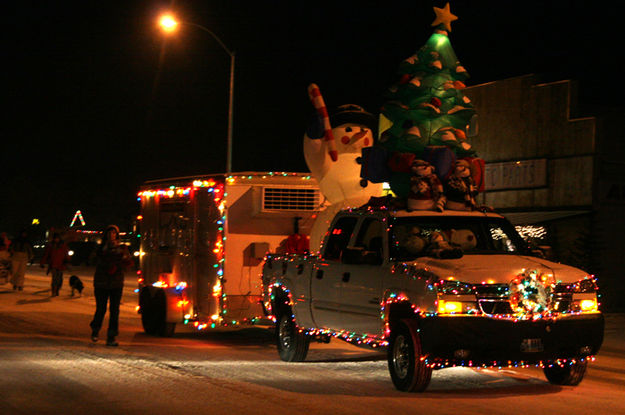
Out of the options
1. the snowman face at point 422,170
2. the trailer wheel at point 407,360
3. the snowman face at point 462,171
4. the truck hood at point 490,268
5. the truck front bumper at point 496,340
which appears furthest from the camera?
the snowman face at point 462,171

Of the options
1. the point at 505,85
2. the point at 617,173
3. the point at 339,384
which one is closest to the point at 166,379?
the point at 339,384

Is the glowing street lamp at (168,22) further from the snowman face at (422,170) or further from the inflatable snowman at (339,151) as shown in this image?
the snowman face at (422,170)

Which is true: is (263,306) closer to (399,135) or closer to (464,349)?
(399,135)

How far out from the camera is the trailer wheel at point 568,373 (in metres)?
10.1

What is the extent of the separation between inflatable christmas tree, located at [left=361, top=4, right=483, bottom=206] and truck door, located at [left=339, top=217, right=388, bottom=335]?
3.40m

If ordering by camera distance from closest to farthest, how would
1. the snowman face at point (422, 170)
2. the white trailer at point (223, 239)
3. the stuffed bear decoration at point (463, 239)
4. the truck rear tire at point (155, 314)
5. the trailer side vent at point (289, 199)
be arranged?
the stuffed bear decoration at point (463, 239), the snowman face at point (422, 170), the white trailer at point (223, 239), the trailer side vent at point (289, 199), the truck rear tire at point (155, 314)

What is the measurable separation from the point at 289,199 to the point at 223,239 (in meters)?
1.32

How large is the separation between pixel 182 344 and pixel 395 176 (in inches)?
165

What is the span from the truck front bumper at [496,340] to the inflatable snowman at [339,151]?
5895 millimetres

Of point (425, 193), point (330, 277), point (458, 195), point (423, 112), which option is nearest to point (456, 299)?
point (425, 193)

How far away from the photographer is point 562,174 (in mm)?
25172

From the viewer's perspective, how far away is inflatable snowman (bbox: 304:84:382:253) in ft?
50.3

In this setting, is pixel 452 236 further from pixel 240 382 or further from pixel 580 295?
pixel 240 382

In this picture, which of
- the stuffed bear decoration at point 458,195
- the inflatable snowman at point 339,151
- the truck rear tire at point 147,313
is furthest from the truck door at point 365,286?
the truck rear tire at point 147,313
